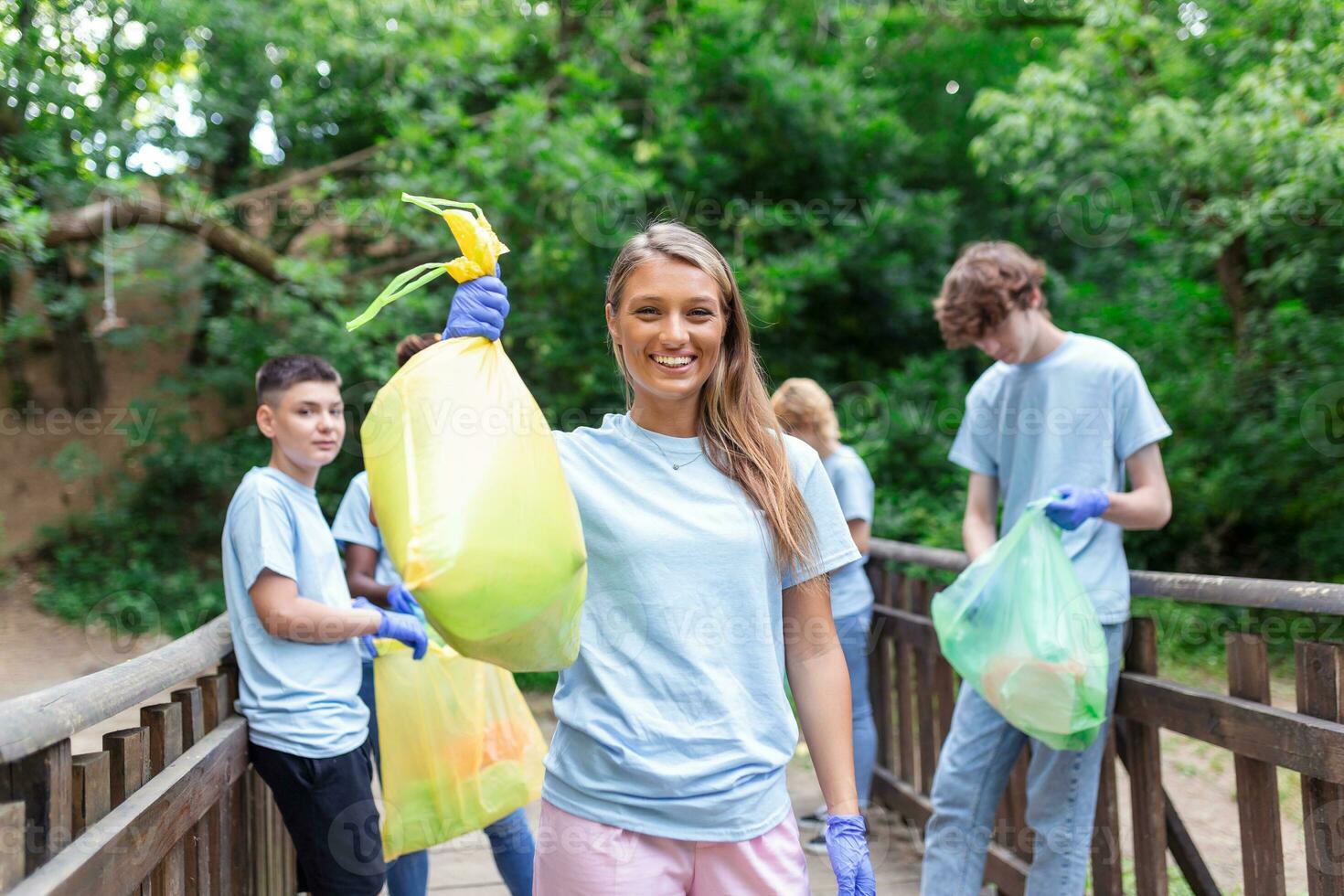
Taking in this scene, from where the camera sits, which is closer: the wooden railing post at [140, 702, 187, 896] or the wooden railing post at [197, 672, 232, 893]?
the wooden railing post at [140, 702, 187, 896]

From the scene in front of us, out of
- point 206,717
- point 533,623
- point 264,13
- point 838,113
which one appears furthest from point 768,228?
point 533,623

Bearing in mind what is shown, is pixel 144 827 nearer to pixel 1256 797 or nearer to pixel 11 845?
pixel 11 845

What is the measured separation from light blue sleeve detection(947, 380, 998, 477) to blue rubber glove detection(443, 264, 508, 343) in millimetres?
1756

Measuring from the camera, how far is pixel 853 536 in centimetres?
387

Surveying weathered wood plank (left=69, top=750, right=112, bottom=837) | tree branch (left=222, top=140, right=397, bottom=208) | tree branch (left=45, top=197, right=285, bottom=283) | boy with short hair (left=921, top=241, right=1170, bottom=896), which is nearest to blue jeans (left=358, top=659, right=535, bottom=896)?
boy with short hair (left=921, top=241, right=1170, bottom=896)

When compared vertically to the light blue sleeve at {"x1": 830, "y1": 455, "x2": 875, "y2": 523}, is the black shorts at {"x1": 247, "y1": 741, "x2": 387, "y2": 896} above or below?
below

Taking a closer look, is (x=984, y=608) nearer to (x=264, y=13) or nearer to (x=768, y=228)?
(x=768, y=228)

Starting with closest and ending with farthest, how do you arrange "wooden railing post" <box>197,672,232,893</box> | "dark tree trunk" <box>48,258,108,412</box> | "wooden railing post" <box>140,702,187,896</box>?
"wooden railing post" <box>140,702,187,896</box>, "wooden railing post" <box>197,672,232,893</box>, "dark tree trunk" <box>48,258,108,412</box>

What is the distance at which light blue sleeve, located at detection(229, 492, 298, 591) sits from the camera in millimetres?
2305

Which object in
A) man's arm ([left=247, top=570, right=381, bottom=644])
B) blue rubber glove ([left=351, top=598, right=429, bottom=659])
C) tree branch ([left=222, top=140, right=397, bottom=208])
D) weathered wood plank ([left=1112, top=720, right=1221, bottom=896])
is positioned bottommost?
weathered wood plank ([left=1112, top=720, right=1221, bottom=896])

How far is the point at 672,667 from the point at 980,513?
1.72 metres

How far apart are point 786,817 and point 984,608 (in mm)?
1238

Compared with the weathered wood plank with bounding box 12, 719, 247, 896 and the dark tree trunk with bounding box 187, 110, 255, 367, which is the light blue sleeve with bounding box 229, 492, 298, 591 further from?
the dark tree trunk with bounding box 187, 110, 255, 367

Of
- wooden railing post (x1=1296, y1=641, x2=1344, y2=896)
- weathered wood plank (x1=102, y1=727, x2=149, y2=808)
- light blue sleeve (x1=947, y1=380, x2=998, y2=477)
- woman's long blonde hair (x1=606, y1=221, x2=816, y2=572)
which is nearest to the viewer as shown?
woman's long blonde hair (x1=606, y1=221, x2=816, y2=572)
